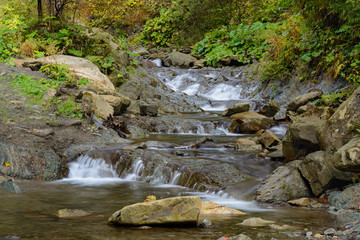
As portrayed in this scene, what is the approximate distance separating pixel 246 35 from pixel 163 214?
16368 millimetres

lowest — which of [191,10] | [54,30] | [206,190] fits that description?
[206,190]

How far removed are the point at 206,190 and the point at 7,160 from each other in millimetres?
3863

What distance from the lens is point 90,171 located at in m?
7.78

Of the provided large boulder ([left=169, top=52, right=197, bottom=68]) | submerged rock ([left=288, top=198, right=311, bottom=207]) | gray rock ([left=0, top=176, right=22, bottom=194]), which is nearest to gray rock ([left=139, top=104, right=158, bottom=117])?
gray rock ([left=0, top=176, right=22, bottom=194])

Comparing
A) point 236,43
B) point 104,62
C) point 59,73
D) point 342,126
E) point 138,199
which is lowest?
point 138,199

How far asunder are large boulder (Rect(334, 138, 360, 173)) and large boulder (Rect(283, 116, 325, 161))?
46.8 inches

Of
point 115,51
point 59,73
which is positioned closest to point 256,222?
point 59,73

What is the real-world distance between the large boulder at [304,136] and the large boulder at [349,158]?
1.19 metres

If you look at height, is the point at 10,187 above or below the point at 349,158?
below

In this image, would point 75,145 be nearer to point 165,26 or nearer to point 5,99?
point 5,99

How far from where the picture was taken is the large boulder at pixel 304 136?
6.42 meters

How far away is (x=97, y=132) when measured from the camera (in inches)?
366

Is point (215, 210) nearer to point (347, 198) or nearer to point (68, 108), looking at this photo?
point (347, 198)

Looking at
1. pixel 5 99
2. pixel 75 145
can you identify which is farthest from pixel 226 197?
pixel 5 99
